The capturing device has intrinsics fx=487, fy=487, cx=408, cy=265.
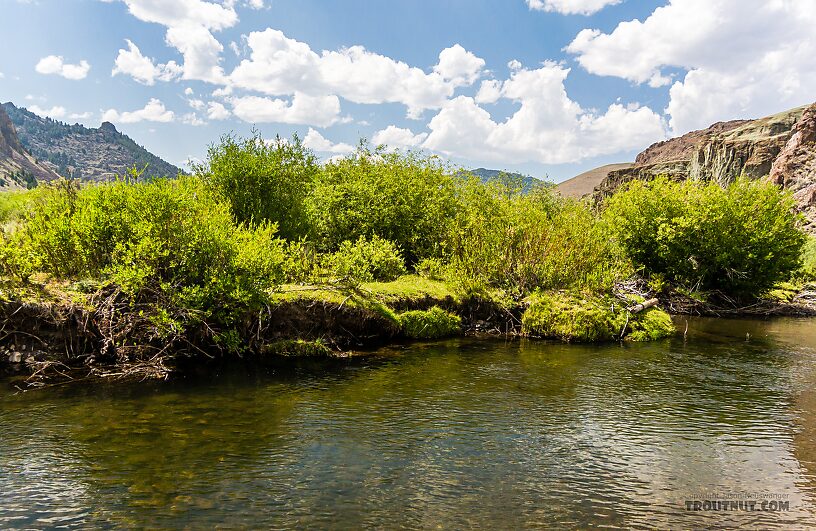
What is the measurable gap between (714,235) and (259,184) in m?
37.7

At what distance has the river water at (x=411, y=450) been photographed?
9.87 m

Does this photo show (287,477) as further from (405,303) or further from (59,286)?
(405,303)

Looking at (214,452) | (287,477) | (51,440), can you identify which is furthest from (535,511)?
(51,440)


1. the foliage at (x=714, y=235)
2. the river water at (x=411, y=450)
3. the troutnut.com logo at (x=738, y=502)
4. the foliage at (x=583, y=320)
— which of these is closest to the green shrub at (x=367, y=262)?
the river water at (x=411, y=450)

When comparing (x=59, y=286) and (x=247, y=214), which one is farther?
(x=247, y=214)

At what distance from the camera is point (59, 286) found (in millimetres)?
18750

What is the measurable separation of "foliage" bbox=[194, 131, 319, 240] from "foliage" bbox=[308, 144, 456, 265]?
1446 mm

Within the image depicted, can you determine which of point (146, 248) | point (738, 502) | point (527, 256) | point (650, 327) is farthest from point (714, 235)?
point (146, 248)

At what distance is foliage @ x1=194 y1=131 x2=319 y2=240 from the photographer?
32.0 metres

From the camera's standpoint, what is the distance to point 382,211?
3412cm

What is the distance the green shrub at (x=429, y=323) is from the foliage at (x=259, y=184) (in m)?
9.98

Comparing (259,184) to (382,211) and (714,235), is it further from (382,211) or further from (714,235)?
(714,235)

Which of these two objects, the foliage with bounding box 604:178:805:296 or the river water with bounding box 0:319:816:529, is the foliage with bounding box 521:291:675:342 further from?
the foliage with bounding box 604:178:805:296

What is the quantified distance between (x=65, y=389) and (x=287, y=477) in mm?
9812
